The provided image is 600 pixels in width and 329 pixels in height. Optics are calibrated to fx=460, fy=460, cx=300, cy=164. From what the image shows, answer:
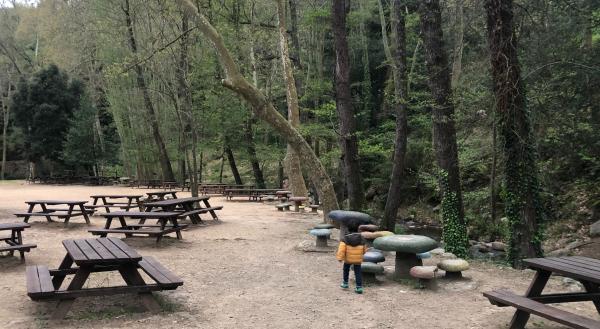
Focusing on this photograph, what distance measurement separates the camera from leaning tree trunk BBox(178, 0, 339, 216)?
11500mm

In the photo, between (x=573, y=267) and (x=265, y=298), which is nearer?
(x=573, y=267)

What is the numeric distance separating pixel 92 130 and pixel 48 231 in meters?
22.3

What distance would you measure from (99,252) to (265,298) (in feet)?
6.85

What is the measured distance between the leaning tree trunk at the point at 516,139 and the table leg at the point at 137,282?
5.84m

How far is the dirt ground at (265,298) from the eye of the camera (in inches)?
196

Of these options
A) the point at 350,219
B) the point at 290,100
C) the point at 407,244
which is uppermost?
the point at 290,100

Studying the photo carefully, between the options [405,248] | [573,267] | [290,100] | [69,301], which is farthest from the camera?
[290,100]

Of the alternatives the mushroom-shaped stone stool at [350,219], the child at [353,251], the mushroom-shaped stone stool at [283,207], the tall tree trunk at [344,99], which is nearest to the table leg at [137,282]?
the child at [353,251]

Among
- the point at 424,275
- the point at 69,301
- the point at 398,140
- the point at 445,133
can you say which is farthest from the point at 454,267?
the point at 398,140

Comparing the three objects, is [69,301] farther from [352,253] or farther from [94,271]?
[352,253]

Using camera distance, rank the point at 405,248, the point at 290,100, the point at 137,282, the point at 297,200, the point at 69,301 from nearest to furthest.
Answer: the point at 69,301, the point at 137,282, the point at 405,248, the point at 297,200, the point at 290,100

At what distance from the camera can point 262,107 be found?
11.7 metres

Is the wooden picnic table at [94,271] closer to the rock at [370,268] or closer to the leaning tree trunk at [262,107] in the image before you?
the rock at [370,268]

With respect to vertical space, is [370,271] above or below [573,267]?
below
